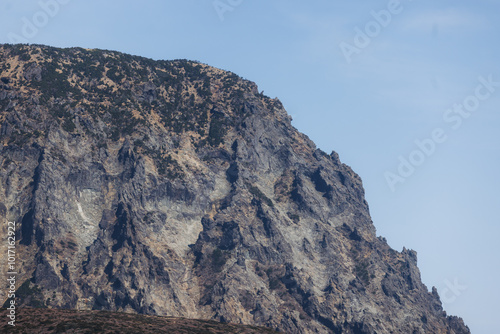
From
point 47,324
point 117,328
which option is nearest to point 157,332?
point 117,328

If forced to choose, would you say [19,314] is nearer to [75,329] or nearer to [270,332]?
[75,329]

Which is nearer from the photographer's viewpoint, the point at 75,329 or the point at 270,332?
the point at 75,329

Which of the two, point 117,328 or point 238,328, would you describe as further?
point 238,328

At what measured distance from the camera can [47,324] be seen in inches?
5541

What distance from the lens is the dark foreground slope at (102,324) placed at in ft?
455

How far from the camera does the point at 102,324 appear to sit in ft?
479

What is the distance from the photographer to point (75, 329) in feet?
458

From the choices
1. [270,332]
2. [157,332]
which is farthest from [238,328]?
[157,332]

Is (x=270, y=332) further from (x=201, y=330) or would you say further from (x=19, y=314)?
(x=19, y=314)

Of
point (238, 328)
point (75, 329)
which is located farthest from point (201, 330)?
point (75, 329)

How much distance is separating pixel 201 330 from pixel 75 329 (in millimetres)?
28443

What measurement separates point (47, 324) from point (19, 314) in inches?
350

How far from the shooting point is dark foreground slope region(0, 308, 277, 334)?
13862 cm

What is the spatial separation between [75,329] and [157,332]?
645 inches
